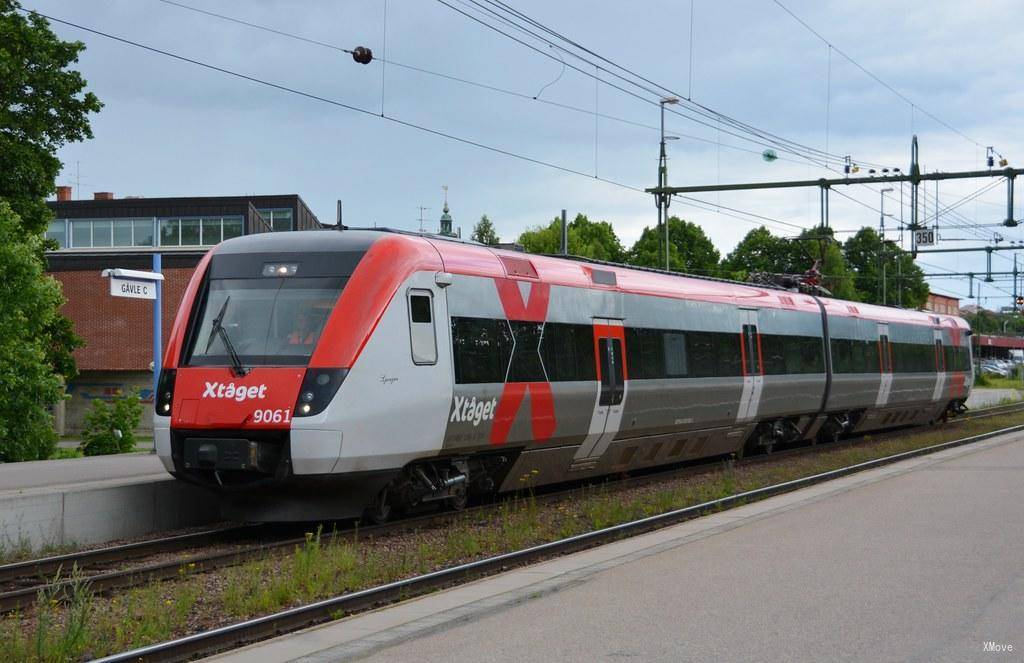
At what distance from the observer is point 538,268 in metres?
15.4

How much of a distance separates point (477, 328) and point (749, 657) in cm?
721

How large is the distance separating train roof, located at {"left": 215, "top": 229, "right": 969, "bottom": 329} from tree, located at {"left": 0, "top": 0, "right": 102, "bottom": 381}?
18504mm

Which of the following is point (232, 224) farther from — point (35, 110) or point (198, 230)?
point (35, 110)

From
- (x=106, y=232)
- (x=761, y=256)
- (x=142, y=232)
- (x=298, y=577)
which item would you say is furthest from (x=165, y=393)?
(x=761, y=256)

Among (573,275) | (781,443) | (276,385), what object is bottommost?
(781,443)

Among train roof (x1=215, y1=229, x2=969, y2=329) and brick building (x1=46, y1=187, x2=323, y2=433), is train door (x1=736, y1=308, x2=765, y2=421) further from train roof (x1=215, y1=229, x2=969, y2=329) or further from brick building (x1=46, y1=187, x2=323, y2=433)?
brick building (x1=46, y1=187, x2=323, y2=433)

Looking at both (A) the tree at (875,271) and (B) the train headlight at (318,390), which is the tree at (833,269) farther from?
(B) the train headlight at (318,390)

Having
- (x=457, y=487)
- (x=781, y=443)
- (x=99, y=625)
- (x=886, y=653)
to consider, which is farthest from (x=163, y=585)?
(x=781, y=443)

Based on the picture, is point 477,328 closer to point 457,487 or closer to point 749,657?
point 457,487

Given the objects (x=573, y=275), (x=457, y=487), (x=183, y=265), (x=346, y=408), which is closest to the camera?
(x=346, y=408)

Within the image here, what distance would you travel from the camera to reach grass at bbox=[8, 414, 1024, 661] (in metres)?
7.59

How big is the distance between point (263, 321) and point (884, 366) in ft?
64.5

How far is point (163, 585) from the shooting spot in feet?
32.5

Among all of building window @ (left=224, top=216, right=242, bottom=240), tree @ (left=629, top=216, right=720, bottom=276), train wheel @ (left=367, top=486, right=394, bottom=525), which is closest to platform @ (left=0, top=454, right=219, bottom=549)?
train wheel @ (left=367, top=486, right=394, bottom=525)
